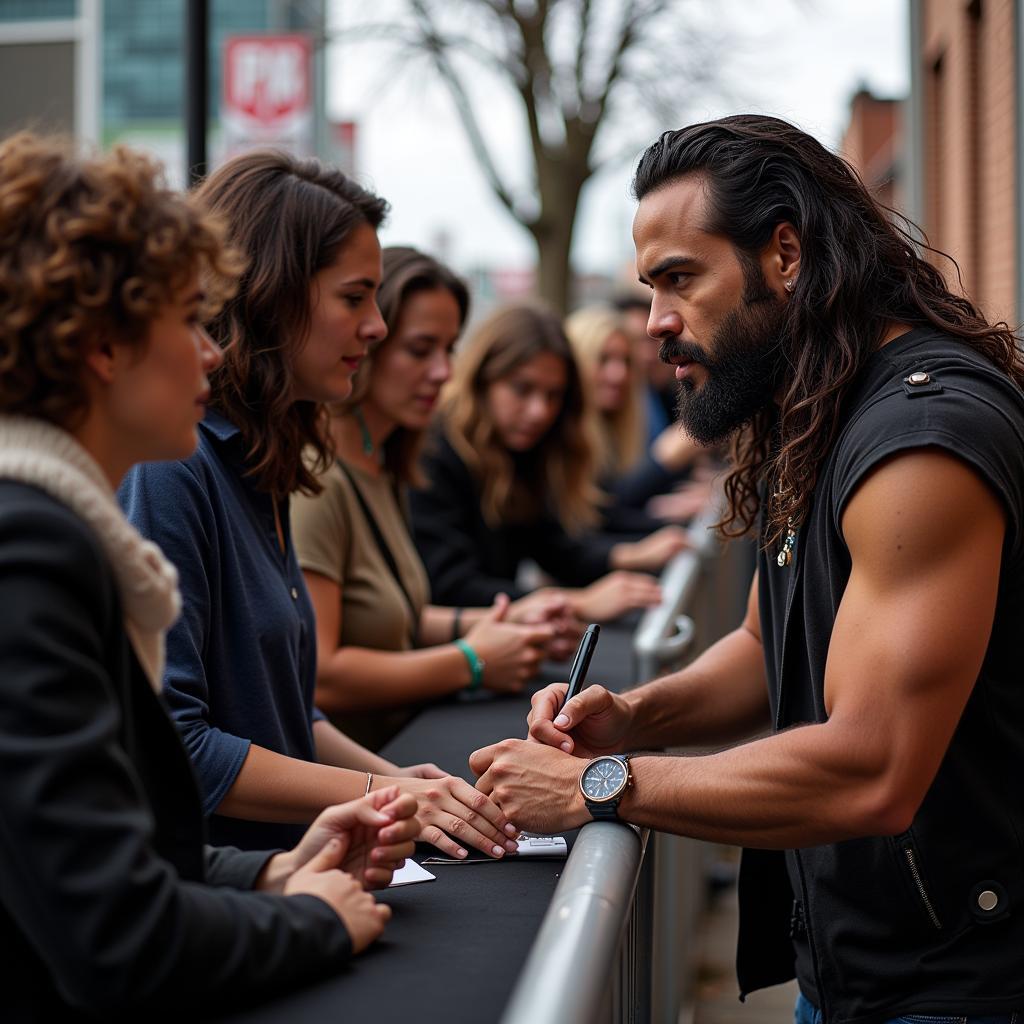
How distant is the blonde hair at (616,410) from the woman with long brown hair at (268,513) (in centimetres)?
503

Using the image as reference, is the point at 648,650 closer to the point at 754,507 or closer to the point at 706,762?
the point at 754,507

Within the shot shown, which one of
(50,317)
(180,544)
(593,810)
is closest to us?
(50,317)

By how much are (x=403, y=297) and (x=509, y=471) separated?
141 centimetres

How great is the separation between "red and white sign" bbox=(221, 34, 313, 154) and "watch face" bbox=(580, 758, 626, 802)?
23.0 feet

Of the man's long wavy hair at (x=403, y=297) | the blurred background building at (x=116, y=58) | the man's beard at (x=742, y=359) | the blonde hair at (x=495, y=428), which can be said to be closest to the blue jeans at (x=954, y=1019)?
the man's beard at (x=742, y=359)

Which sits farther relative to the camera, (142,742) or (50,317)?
(142,742)

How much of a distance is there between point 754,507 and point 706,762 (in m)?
0.84

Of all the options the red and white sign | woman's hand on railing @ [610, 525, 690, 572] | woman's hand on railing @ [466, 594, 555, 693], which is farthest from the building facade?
the red and white sign

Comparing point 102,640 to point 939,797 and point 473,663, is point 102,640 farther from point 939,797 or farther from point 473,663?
point 473,663

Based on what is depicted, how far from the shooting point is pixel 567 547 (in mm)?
6129

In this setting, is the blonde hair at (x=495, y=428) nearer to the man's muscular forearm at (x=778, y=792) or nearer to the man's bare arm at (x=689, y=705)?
the man's bare arm at (x=689, y=705)

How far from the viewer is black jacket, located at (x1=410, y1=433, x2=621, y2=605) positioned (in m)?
5.01

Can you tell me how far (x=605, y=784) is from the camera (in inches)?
87.4

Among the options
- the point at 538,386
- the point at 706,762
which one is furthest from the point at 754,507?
the point at 538,386
